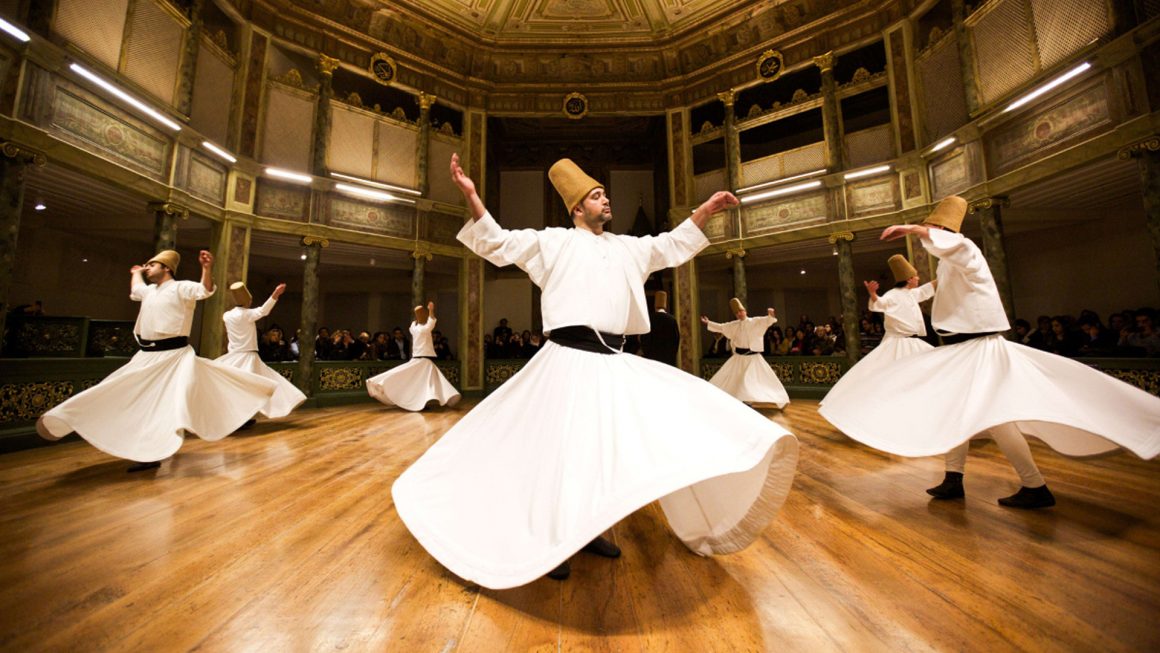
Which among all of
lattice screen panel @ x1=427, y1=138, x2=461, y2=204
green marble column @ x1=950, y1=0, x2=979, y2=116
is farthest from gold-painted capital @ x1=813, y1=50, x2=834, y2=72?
lattice screen panel @ x1=427, y1=138, x2=461, y2=204

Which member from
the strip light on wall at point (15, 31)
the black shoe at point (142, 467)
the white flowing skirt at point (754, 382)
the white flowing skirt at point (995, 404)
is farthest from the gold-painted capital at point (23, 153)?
the white flowing skirt at point (754, 382)

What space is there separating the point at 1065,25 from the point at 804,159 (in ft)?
12.4

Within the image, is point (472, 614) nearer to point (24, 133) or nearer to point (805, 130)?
point (24, 133)

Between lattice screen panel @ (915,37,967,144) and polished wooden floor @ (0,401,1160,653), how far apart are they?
6.53m

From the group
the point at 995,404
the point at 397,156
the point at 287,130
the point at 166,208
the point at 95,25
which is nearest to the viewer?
the point at 995,404

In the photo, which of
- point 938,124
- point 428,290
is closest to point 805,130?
point 938,124

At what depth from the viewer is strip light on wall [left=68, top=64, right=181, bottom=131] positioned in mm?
4792

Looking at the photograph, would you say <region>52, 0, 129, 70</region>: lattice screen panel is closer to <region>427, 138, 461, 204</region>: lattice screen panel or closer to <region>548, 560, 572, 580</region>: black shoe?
<region>427, 138, 461, 204</region>: lattice screen panel

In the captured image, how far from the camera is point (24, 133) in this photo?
4.23 m

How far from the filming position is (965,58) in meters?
6.56

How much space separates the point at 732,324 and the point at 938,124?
15.5 ft

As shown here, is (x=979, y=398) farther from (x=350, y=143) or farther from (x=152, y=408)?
(x=350, y=143)

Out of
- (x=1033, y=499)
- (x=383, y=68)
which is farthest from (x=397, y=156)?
(x=1033, y=499)

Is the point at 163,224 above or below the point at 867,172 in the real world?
below
